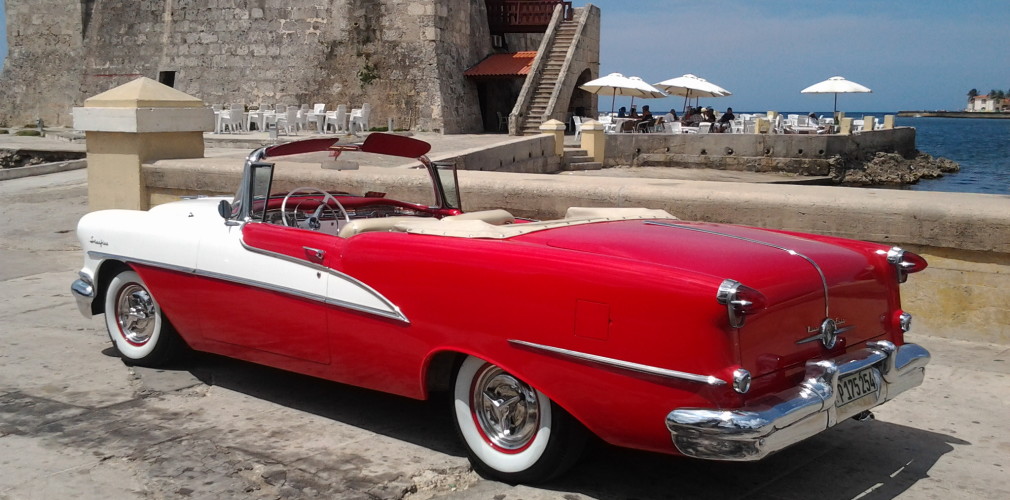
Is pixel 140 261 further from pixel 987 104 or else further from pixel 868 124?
pixel 987 104

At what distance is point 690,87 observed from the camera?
33.1 m

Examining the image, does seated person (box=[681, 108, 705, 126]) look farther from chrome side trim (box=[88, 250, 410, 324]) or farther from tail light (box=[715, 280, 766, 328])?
tail light (box=[715, 280, 766, 328])

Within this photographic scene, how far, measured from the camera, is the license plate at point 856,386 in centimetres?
347

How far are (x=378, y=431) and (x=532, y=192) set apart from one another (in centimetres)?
281

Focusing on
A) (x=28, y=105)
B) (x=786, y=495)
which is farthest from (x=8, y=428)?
(x=28, y=105)

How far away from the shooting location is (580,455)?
3621 mm

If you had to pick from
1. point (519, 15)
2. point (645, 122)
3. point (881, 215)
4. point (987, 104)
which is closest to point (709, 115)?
point (645, 122)

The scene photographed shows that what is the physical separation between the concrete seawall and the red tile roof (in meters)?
23.6

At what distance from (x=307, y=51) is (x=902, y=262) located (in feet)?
90.9

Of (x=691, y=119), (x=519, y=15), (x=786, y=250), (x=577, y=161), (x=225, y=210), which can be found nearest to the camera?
(x=786, y=250)

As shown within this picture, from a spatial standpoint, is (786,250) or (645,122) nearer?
(786,250)

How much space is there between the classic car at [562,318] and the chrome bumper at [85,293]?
0.63 m

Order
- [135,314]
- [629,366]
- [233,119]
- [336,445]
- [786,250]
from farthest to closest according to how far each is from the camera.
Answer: [233,119], [135,314], [336,445], [786,250], [629,366]

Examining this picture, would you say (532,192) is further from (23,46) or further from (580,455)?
(23,46)
